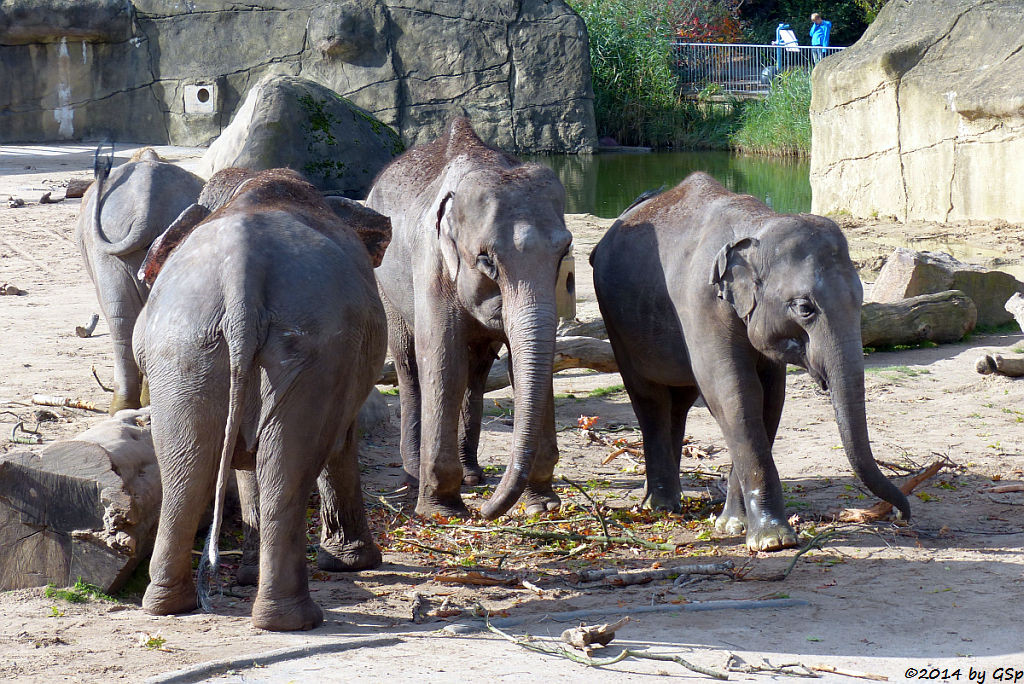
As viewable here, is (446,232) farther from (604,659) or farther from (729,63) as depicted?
(729,63)

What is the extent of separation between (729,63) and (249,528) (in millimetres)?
24111

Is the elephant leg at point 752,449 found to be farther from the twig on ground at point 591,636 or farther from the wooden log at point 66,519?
the wooden log at point 66,519

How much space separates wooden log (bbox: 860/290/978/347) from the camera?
321 inches

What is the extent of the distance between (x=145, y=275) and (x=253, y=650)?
5.01 feet

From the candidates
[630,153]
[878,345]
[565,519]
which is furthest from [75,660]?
[630,153]

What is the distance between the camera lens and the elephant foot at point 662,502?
5215 mm

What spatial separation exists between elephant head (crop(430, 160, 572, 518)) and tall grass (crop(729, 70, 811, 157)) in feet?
60.2

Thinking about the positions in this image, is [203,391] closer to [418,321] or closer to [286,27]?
[418,321]

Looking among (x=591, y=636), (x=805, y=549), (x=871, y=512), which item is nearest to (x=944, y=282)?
(x=871, y=512)

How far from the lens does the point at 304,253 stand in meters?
3.63

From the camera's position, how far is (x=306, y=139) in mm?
14820

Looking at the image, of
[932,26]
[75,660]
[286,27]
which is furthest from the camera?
[286,27]

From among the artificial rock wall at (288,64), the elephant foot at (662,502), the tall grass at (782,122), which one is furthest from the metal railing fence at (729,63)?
the elephant foot at (662,502)

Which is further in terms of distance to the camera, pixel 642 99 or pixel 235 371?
pixel 642 99
